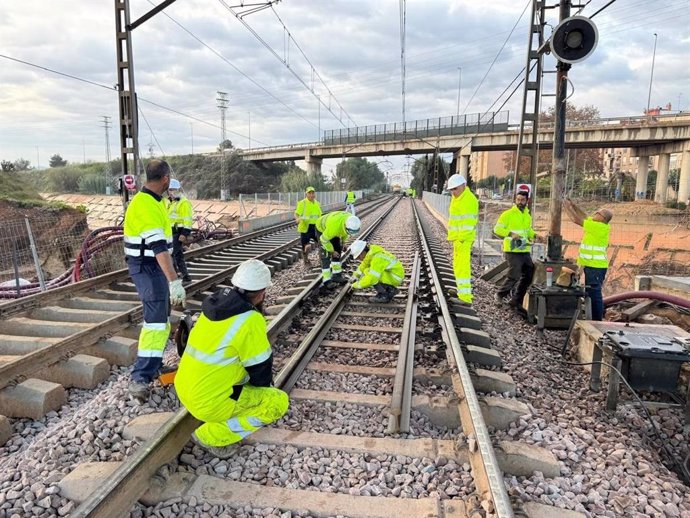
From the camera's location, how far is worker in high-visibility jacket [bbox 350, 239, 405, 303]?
692 cm

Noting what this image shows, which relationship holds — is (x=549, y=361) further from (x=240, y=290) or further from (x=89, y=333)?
(x=89, y=333)

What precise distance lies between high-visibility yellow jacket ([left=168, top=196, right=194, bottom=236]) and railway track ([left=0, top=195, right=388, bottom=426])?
1.02m

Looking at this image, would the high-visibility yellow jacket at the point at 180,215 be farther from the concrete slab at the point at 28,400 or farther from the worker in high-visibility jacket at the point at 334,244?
the concrete slab at the point at 28,400

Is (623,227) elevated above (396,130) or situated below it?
below

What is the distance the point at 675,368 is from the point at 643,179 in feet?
180

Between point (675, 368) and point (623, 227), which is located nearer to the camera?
point (675, 368)

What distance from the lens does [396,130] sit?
6188 cm

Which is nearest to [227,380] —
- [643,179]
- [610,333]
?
[610,333]

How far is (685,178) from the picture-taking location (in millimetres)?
42250

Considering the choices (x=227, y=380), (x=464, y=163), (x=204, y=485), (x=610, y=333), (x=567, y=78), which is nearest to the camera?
(x=204, y=485)

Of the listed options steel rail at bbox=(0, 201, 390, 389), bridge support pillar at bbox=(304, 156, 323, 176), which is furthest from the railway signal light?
bridge support pillar at bbox=(304, 156, 323, 176)

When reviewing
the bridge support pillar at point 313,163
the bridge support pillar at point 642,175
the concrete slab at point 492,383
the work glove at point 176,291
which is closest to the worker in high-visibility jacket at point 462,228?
the concrete slab at point 492,383

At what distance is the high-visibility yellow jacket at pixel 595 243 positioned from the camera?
6.80 m

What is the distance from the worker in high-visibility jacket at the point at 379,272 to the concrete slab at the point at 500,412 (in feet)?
10.6
